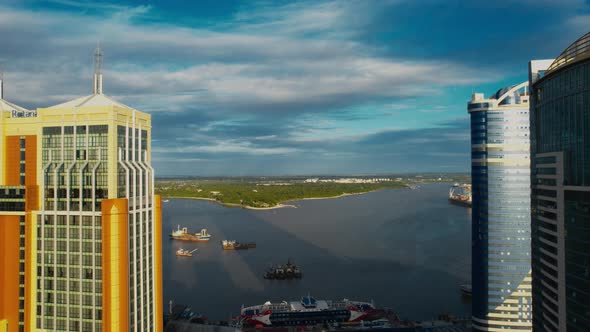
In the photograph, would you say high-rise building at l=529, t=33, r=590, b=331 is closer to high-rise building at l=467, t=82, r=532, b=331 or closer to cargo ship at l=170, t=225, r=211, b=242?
high-rise building at l=467, t=82, r=532, b=331

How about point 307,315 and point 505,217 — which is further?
point 307,315

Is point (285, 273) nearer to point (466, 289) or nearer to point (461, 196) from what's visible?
point (466, 289)

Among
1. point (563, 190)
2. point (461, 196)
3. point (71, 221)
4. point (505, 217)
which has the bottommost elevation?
point (461, 196)

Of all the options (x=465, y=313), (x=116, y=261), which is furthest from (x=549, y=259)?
(x=465, y=313)

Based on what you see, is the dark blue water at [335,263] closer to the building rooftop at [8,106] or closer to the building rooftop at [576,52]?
the building rooftop at [8,106]

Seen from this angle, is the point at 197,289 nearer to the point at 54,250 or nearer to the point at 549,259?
the point at 54,250

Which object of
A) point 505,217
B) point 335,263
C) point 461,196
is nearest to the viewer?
point 505,217

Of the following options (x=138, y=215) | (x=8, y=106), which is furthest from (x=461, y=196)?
(x=8, y=106)
